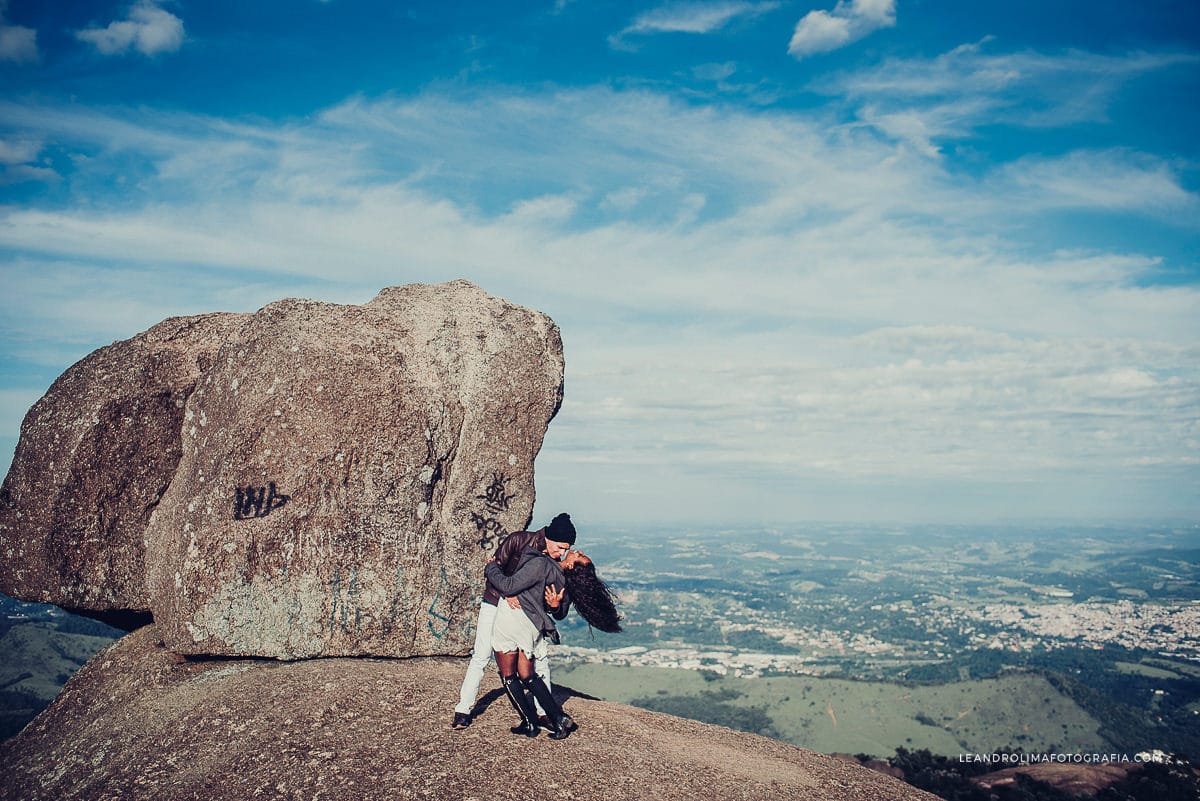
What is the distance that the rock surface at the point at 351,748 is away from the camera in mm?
9906

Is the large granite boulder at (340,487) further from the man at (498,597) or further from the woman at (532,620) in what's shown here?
the woman at (532,620)

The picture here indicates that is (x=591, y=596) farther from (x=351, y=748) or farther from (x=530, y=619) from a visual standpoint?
(x=351, y=748)

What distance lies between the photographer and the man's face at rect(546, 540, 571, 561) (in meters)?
11.2

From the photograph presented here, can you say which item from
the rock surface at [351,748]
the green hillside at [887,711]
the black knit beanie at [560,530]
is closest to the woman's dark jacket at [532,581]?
the black knit beanie at [560,530]

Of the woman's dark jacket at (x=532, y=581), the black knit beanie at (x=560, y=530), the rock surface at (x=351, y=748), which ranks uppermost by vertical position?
the black knit beanie at (x=560, y=530)

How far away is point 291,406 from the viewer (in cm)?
1474

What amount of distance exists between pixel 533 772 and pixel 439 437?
7.88 m

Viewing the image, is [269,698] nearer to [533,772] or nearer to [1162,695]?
[533,772]

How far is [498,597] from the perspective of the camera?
1112cm

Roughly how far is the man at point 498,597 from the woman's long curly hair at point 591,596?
0.55 metres

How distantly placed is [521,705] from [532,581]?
2148mm

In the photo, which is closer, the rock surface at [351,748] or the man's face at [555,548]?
the rock surface at [351,748]

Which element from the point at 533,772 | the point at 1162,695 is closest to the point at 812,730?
the point at 1162,695

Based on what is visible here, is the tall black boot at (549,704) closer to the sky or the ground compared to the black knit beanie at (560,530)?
closer to the ground
